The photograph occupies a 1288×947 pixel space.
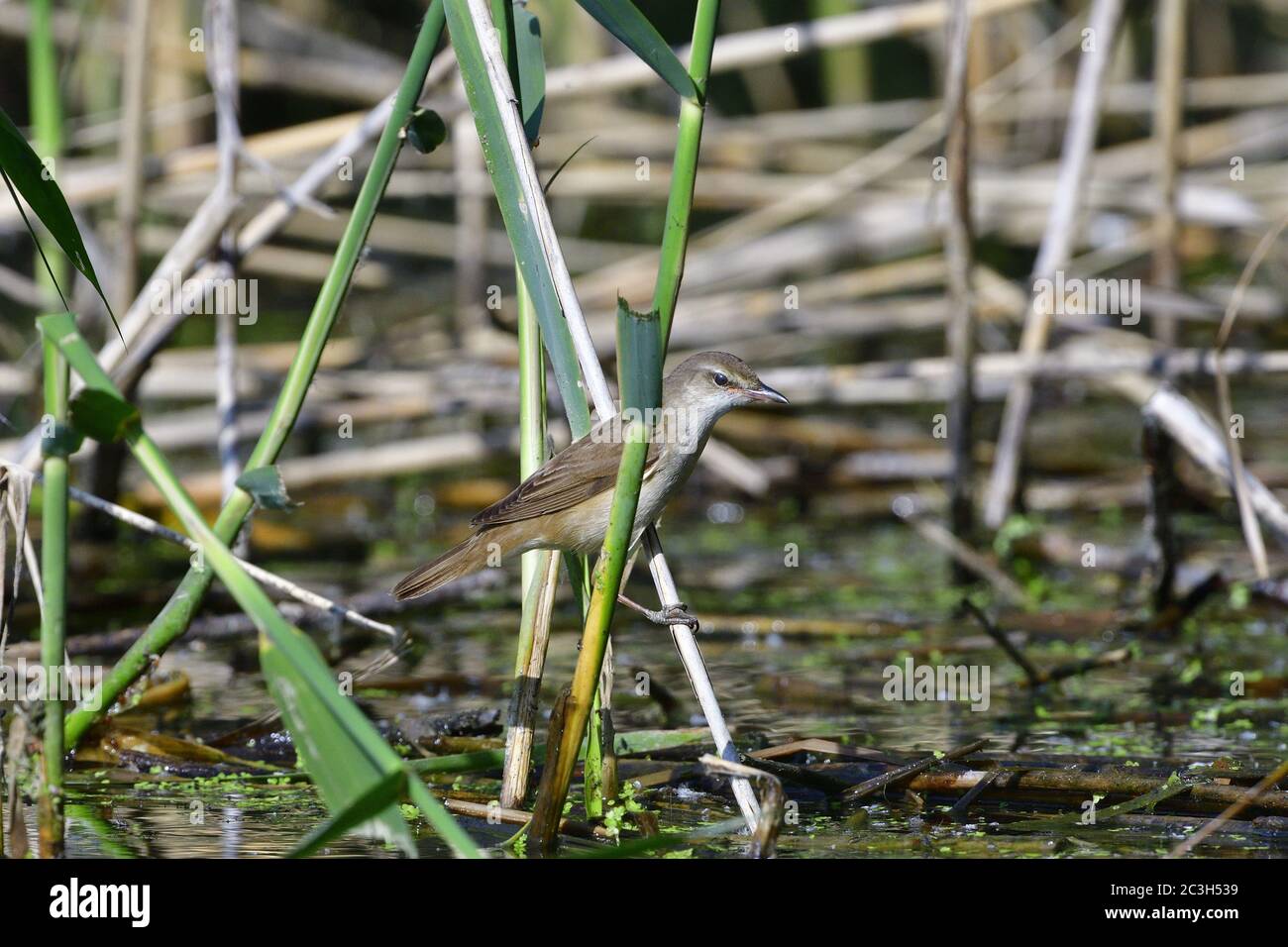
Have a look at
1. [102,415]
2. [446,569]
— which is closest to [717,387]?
[446,569]

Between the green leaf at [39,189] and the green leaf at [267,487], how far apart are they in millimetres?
403

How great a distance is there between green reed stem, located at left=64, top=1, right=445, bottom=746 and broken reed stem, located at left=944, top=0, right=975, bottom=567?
318 centimetres

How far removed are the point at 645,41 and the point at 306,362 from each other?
3.20ft

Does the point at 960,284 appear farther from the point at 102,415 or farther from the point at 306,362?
the point at 102,415

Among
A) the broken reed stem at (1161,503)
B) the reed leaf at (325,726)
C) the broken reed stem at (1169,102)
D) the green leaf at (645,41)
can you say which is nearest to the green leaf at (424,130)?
the green leaf at (645,41)

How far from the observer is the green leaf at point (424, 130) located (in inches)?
125

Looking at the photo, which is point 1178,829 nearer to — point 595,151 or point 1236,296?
point 1236,296

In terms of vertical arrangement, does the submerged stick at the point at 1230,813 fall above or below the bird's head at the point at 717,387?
below

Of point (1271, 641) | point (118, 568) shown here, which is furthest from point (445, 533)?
point (1271, 641)

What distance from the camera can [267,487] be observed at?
2.82m

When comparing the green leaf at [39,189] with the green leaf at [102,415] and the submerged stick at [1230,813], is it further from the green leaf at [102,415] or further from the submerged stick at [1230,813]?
the submerged stick at [1230,813]

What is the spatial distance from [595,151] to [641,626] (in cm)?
370
